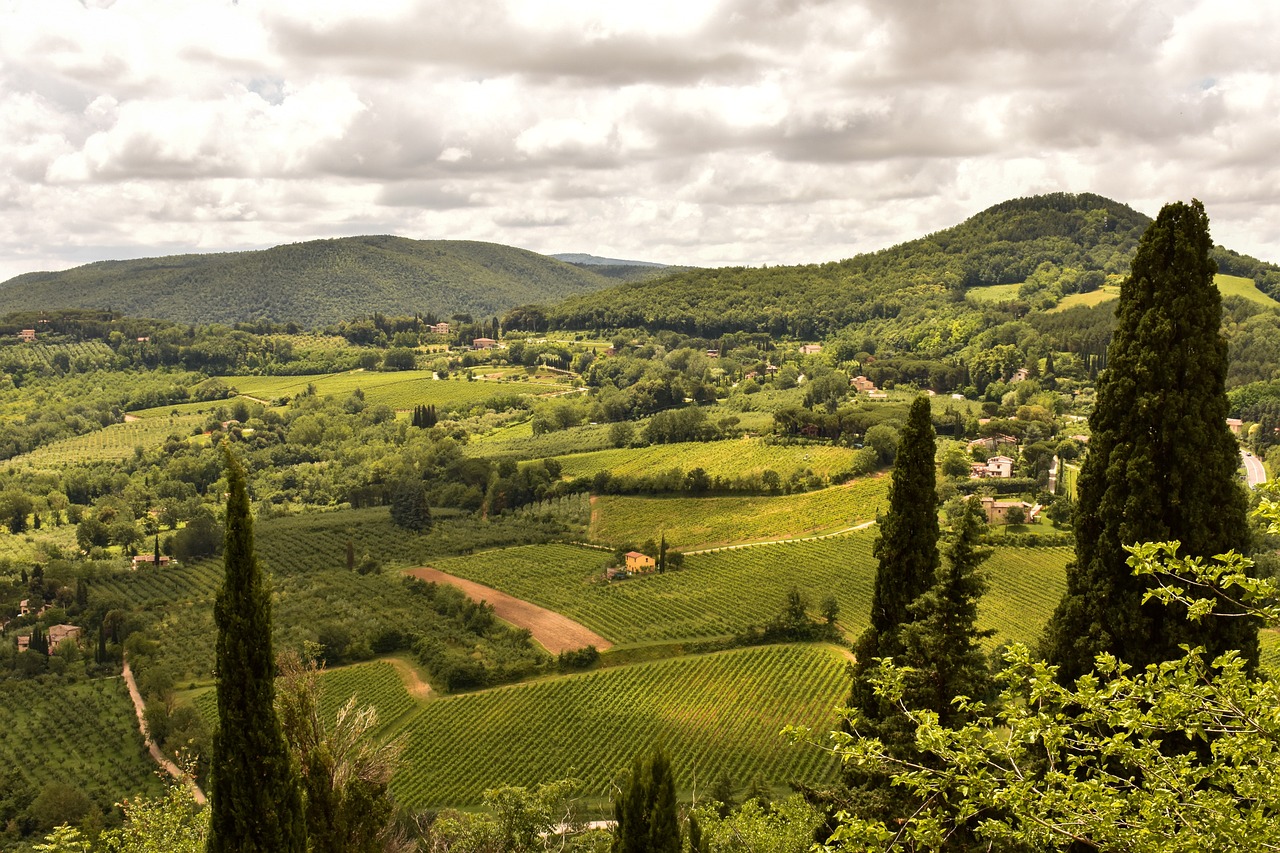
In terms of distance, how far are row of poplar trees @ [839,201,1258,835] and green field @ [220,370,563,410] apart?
125 metres

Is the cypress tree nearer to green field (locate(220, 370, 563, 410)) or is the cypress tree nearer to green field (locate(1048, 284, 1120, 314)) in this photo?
green field (locate(220, 370, 563, 410))

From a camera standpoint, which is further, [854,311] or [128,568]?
[854,311]

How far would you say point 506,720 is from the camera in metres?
49.4

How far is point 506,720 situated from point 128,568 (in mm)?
47312

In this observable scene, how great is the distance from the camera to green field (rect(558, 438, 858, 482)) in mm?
88438

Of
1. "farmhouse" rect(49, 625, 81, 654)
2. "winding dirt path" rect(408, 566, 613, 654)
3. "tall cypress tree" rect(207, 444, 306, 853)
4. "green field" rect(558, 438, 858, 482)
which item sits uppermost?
"tall cypress tree" rect(207, 444, 306, 853)

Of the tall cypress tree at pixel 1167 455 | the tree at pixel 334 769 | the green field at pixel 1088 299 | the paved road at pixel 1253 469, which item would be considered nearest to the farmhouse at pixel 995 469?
the paved road at pixel 1253 469

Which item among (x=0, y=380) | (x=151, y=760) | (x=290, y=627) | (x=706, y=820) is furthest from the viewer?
(x=0, y=380)

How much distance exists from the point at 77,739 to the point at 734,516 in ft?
158

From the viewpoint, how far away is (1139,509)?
1413 cm

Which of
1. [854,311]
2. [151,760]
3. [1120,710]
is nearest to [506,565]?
[151,760]

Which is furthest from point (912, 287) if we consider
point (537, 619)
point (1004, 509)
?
point (537, 619)

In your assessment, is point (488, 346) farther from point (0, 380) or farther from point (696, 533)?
point (696, 533)

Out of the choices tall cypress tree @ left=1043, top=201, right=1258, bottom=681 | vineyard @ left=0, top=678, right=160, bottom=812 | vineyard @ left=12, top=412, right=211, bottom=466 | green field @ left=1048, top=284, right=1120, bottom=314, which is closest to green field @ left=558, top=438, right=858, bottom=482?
vineyard @ left=0, top=678, right=160, bottom=812
